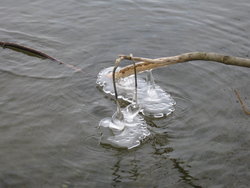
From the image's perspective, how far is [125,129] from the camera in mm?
5043

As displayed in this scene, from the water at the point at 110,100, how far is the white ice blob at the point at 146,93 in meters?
0.13

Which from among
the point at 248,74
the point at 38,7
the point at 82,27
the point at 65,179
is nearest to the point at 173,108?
the point at 248,74

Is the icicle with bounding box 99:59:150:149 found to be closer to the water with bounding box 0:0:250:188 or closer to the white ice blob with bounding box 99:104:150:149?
the white ice blob with bounding box 99:104:150:149

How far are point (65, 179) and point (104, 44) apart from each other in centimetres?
353

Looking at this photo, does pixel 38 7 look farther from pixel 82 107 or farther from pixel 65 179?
pixel 65 179

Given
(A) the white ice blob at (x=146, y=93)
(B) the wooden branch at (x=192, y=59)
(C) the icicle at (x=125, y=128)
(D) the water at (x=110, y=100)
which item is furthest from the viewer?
(A) the white ice blob at (x=146, y=93)

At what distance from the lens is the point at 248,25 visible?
7.80m

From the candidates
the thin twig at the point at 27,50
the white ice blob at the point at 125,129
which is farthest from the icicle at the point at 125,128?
the thin twig at the point at 27,50

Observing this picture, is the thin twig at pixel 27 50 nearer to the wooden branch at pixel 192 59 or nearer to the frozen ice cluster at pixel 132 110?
the frozen ice cluster at pixel 132 110

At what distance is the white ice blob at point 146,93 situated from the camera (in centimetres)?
548

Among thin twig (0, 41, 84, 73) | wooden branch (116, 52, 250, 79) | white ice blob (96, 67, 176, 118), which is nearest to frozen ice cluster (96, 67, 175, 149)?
white ice blob (96, 67, 176, 118)

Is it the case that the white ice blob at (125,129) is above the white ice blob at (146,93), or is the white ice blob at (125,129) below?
below

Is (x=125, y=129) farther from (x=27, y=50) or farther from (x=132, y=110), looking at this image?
(x=27, y=50)

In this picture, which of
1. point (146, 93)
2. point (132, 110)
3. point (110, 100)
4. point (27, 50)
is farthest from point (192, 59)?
point (27, 50)
